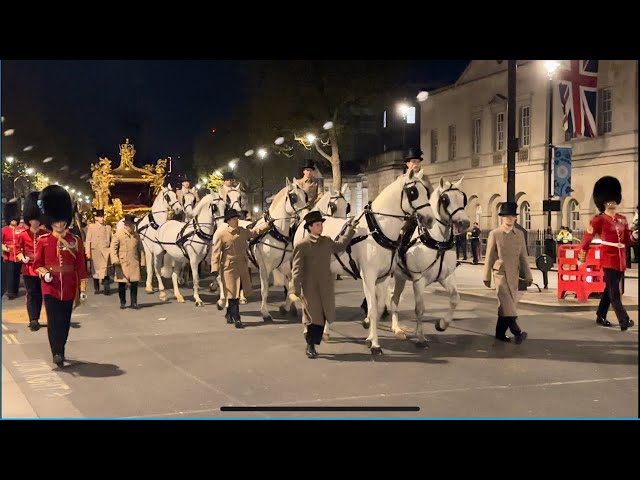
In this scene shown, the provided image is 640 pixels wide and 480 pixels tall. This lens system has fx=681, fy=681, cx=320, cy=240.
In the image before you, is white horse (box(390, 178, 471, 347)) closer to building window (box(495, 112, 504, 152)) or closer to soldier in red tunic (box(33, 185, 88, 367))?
soldier in red tunic (box(33, 185, 88, 367))

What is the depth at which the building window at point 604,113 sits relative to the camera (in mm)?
13873

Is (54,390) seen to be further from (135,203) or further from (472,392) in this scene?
(135,203)

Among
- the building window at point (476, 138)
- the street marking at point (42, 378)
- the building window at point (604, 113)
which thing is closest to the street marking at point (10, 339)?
the street marking at point (42, 378)

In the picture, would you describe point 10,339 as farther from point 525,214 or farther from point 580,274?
point 525,214

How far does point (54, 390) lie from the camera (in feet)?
21.2

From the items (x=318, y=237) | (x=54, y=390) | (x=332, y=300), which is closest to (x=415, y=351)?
(x=332, y=300)

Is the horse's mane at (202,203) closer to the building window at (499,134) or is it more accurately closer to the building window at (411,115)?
the building window at (411,115)

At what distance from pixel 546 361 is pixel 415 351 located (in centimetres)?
151

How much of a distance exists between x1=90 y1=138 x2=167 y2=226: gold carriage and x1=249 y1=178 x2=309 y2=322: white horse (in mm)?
3792

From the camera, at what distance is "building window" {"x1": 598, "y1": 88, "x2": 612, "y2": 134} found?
45.5 ft

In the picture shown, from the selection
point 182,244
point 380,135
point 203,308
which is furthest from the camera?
point 380,135

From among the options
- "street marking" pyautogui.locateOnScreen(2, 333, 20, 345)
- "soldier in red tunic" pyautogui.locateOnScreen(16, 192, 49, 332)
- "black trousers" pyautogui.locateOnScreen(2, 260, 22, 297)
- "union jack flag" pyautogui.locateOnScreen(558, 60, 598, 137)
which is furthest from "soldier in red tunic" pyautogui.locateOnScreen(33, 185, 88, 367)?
"black trousers" pyautogui.locateOnScreen(2, 260, 22, 297)

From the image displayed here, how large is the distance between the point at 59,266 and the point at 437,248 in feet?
14.2

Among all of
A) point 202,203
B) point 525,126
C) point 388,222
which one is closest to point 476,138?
point 525,126
